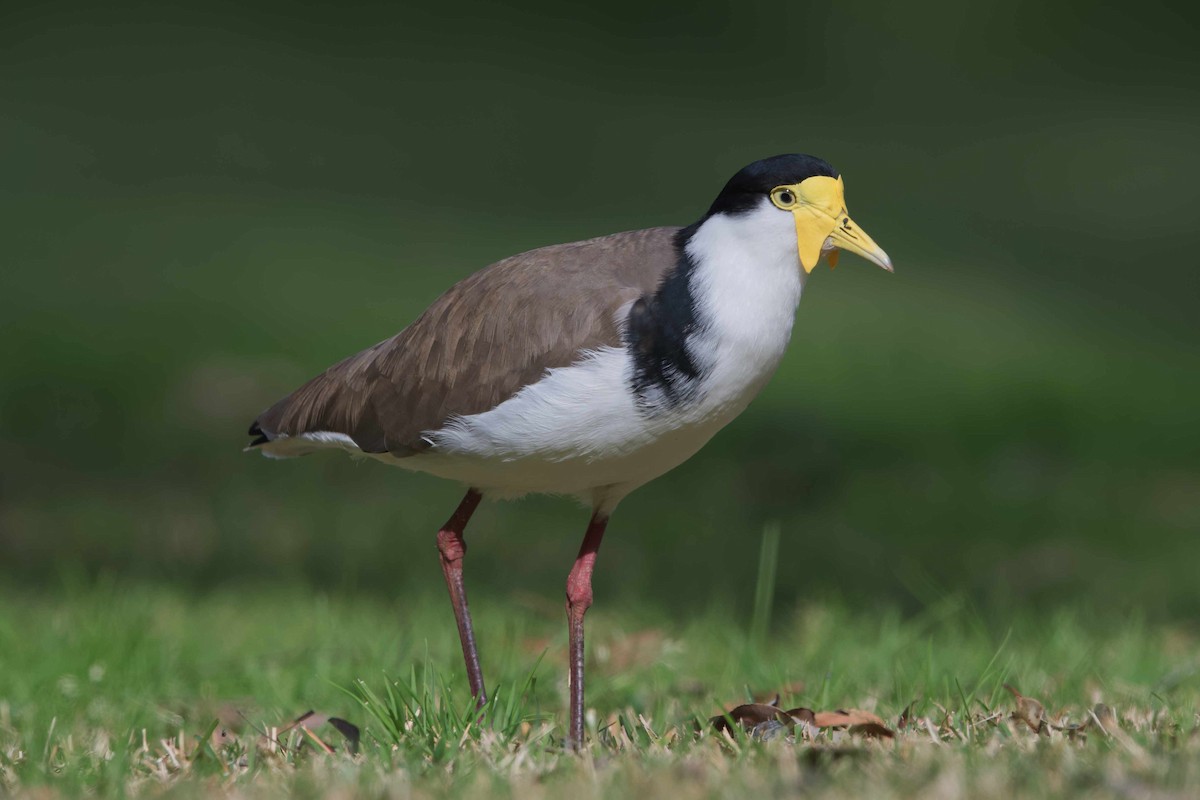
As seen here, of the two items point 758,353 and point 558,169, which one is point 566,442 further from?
point 558,169

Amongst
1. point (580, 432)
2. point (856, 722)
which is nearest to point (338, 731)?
point (580, 432)

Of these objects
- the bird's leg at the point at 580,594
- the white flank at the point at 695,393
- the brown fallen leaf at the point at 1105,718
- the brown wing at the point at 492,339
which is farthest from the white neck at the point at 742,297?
the brown fallen leaf at the point at 1105,718

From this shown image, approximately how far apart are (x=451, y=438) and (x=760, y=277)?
33.8 inches

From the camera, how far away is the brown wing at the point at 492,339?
3.83m

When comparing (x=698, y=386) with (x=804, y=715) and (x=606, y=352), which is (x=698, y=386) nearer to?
(x=606, y=352)

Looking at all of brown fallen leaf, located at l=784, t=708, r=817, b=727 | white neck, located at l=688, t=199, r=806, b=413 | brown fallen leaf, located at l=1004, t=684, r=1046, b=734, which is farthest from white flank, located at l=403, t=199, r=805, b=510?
brown fallen leaf, located at l=1004, t=684, r=1046, b=734

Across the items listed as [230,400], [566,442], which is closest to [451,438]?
[566,442]

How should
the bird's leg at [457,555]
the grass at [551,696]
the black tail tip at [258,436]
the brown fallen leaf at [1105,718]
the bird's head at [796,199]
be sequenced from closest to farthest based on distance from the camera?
the grass at [551,696] → the brown fallen leaf at [1105,718] → the bird's head at [796,199] → the bird's leg at [457,555] → the black tail tip at [258,436]

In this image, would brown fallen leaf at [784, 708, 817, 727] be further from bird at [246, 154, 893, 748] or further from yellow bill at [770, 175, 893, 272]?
yellow bill at [770, 175, 893, 272]

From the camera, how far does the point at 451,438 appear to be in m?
3.94

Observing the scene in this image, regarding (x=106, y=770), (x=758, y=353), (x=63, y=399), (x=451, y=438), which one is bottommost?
(x=63, y=399)

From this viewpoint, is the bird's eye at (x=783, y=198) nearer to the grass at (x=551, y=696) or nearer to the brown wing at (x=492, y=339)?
the brown wing at (x=492, y=339)

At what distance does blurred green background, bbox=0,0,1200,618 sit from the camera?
22.7 feet

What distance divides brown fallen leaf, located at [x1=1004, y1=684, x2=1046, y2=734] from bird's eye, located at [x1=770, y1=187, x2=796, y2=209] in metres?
1.28
